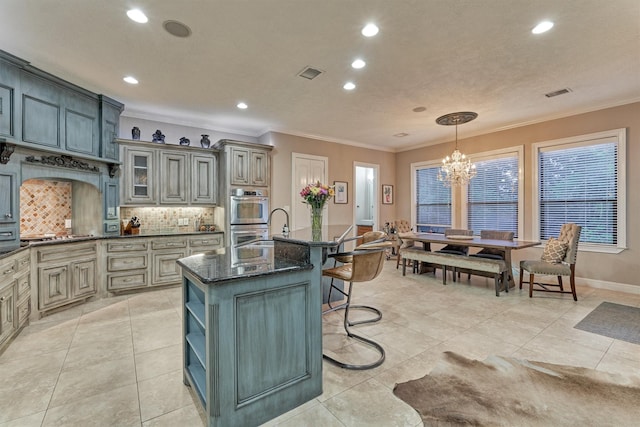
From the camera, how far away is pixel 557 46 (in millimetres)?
2830

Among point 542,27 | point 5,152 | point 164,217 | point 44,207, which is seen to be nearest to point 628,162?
point 542,27

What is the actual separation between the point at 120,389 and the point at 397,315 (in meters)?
2.68

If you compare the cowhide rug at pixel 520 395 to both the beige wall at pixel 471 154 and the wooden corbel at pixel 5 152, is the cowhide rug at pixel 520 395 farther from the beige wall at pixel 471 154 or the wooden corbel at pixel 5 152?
the wooden corbel at pixel 5 152

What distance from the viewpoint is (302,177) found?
5992mm

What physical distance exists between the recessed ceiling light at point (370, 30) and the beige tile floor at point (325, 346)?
9.24ft

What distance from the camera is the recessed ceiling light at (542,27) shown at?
2471mm

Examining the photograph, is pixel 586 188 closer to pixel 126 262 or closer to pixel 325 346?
pixel 325 346

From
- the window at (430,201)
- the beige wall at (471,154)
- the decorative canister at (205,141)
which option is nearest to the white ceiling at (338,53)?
the beige wall at (471,154)

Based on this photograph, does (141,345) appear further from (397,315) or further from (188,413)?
(397,315)

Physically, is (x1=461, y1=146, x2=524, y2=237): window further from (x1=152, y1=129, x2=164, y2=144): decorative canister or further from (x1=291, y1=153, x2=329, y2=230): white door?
(x1=152, y1=129, x2=164, y2=144): decorative canister

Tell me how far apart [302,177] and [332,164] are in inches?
35.4

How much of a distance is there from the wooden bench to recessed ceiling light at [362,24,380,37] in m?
3.50

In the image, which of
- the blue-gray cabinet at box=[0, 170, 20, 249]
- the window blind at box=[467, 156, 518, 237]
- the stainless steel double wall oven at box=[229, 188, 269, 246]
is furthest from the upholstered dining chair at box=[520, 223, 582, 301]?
the blue-gray cabinet at box=[0, 170, 20, 249]

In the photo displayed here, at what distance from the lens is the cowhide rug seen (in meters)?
1.70
